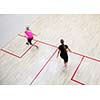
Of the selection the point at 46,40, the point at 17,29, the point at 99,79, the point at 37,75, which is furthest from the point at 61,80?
the point at 17,29

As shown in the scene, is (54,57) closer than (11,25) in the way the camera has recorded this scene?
Yes

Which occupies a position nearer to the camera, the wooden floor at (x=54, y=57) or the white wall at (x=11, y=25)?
the wooden floor at (x=54, y=57)

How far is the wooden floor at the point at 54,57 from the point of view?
17.4 feet

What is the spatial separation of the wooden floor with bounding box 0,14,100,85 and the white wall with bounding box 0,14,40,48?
1.27 feet

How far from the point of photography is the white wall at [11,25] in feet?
24.8

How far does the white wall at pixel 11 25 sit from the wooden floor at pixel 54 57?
388mm

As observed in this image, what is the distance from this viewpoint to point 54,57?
610cm

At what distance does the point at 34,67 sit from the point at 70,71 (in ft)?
4.26

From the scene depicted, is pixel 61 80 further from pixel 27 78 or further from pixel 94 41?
pixel 94 41

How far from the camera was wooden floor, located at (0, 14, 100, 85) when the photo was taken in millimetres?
5289

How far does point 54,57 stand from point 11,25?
3594 millimetres

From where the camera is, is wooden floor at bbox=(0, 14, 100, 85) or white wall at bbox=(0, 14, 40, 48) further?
white wall at bbox=(0, 14, 40, 48)

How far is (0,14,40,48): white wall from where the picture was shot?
756cm

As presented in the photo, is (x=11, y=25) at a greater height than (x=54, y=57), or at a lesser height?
greater
